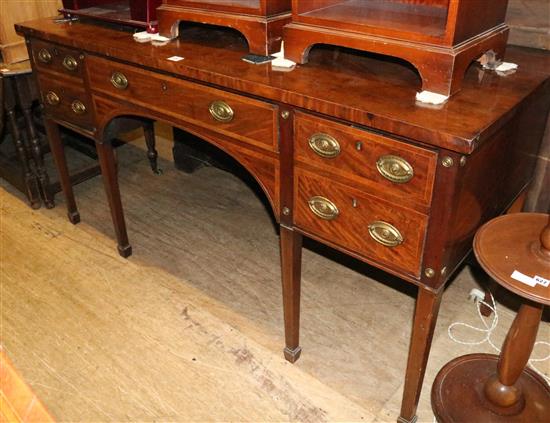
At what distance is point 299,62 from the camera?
153cm

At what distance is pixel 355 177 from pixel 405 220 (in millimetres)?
158

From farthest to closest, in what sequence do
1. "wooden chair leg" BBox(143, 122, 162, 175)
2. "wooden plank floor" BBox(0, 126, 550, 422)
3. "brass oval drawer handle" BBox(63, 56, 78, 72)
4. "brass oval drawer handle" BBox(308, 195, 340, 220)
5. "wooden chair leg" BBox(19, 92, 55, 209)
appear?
"wooden chair leg" BBox(143, 122, 162, 175) < "wooden chair leg" BBox(19, 92, 55, 209) < "brass oval drawer handle" BBox(63, 56, 78, 72) < "wooden plank floor" BBox(0, 126, 550, 422) < "brass oval drawer handle" BBox(308, 195, 340, 220)

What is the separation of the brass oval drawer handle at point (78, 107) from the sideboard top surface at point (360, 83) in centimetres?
28

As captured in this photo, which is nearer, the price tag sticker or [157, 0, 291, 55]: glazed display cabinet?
the price tag sticker

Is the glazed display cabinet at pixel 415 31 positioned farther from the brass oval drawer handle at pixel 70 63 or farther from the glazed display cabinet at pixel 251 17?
the brass oval drawer handle at pixel 70 63

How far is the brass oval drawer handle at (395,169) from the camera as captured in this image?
4.07ft

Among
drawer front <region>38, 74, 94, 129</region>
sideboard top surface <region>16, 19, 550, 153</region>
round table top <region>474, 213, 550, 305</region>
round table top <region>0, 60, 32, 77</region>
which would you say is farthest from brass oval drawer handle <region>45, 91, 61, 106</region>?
round table top <region>474, 213, 550, 305</region>

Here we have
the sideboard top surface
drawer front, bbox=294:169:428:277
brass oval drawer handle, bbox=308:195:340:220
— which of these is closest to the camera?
the sideboard top surface

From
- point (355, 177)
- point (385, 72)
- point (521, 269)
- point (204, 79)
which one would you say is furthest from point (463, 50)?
point (204, 79)

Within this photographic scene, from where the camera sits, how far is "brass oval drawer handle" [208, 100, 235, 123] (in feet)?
5.09

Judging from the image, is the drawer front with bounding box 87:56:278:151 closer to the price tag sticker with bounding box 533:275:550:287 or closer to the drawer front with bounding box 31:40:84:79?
the drawer front with bounding box 31:40:84:79

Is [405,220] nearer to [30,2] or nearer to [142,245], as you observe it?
[142,245]

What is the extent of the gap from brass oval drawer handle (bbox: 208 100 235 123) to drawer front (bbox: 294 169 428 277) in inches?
10.6

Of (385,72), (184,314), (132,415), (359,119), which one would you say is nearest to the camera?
(359,119)
